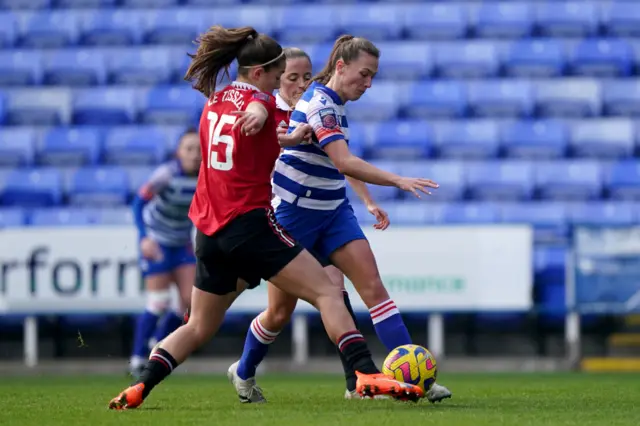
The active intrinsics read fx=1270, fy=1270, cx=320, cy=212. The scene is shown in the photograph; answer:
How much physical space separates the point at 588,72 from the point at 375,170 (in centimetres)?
1063

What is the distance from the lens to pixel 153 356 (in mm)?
5898

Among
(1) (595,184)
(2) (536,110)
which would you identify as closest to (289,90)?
(1) (595,184)

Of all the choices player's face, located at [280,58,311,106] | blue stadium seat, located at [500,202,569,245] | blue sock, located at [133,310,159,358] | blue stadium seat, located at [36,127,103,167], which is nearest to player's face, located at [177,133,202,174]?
blue sock, located at [133,310,159,358]

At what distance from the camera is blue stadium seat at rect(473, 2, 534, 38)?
16.5 meters

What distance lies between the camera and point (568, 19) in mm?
16469

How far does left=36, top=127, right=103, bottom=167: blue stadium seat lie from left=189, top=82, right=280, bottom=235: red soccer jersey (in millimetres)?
9662

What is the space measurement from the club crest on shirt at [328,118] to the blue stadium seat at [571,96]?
9590 mm

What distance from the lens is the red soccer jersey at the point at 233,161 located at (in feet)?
18.9

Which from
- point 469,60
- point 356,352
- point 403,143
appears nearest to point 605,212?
point 403,143

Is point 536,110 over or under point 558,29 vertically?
under

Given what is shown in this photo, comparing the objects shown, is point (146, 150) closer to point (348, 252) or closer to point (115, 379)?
point (115, 379)

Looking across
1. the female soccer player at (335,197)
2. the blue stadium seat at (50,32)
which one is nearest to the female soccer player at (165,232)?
the female soccer player at (335,197)

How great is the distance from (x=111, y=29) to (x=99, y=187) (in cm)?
344

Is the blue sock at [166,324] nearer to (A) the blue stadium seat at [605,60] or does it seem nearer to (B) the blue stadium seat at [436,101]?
(B) the blue stadium seat at [436,101]
